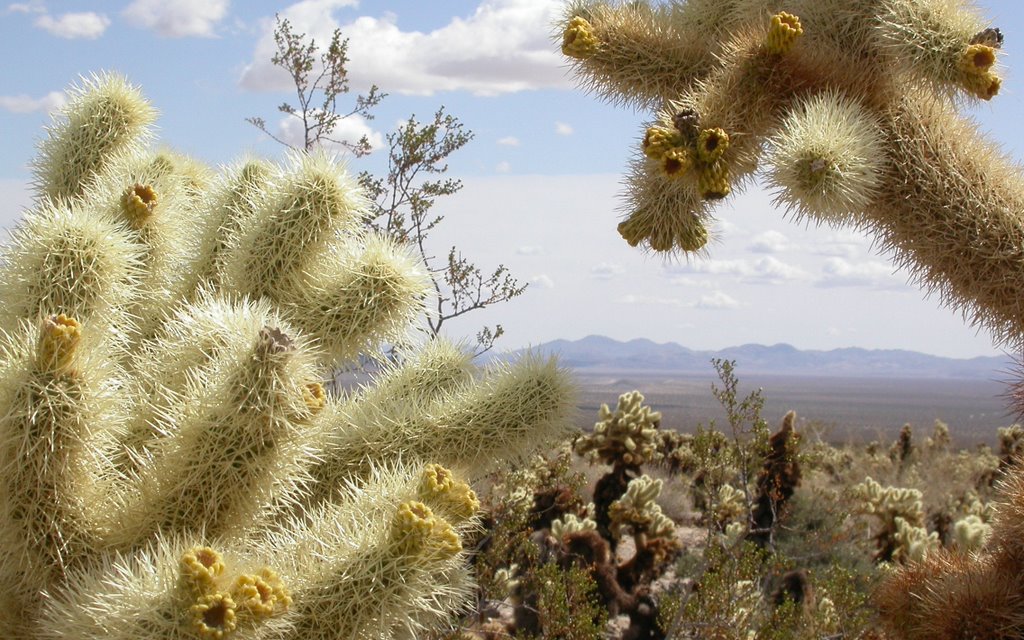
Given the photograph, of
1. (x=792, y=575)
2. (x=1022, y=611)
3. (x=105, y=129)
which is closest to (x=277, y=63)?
(x=105, y=129)

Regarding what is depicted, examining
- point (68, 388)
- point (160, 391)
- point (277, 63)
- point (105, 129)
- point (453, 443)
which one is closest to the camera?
point (68, 388)

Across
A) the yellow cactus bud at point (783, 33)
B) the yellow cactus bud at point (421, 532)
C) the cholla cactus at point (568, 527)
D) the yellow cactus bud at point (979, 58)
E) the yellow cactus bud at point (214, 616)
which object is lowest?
the cholla cactus at point (568, 527)

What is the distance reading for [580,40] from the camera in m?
2.97

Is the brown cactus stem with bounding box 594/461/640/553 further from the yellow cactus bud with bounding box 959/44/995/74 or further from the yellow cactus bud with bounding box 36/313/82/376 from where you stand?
the yellow cactus bud with bounding box 36/313/82/376

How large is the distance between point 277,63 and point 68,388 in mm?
5401

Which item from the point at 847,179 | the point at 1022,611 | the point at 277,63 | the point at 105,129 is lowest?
the point at 1022,611

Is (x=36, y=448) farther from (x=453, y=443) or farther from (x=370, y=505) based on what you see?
(x=453, y=443)

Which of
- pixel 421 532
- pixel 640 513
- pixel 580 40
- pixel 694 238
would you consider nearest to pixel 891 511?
pixel 640 513

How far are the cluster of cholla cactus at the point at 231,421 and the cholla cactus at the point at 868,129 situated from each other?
0.88 metres

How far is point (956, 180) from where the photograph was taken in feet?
9.00

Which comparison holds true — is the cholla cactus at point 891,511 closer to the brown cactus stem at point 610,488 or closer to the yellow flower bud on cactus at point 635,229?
the brown cactus stem at point 610,488

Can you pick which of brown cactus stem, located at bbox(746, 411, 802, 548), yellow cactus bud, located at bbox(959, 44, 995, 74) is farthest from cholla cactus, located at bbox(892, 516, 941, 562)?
yellow cactus bud, located at bbox(959, 44, 995, 74)

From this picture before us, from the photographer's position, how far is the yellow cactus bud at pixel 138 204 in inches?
126

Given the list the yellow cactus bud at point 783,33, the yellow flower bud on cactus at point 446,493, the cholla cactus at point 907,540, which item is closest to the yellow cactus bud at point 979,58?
the yellow cactus bud at point 783,33
